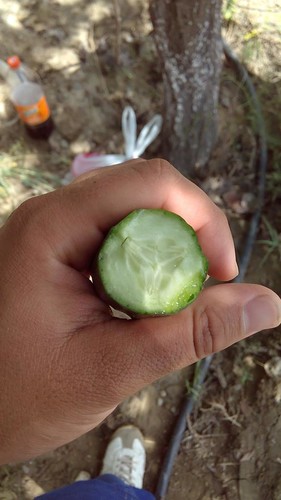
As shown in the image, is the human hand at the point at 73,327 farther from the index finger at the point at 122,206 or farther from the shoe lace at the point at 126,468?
the shoe lace at the point at 126,468

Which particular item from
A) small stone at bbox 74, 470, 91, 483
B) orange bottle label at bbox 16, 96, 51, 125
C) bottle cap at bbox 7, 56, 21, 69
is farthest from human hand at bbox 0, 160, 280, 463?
bottle cap at bbox 7, 56, 21, 69

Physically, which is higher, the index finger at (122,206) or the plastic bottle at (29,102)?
the index finger at (122,206)

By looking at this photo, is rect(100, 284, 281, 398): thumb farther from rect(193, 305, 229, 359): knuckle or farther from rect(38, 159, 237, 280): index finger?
rect(38, 159, 237, 280): index finger

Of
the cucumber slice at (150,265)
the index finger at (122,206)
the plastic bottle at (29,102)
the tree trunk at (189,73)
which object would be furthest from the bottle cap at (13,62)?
the cucumber slice at (150,265)

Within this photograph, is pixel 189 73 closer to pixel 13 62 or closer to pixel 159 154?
pixel 159 154

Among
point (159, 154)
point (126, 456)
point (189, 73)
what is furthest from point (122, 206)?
point (159, 154)
